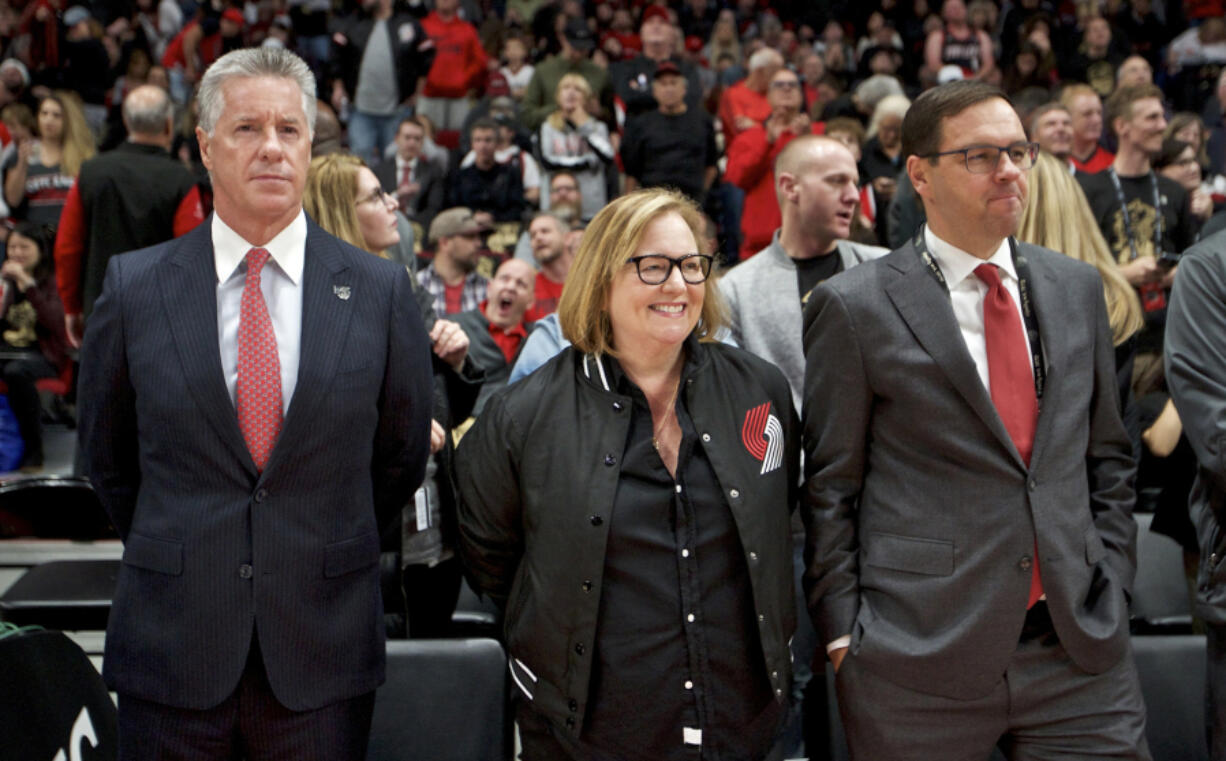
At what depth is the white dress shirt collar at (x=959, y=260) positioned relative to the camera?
7.49 ft

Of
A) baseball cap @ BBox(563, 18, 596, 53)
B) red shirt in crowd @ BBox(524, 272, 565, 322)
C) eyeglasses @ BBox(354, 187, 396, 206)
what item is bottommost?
red shirt in crowd @ BBox(524, 272, 565, 322)

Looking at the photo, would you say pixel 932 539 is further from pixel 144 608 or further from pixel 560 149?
pixel 560 149

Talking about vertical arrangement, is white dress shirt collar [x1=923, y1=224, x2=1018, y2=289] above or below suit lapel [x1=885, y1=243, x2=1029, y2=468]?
above

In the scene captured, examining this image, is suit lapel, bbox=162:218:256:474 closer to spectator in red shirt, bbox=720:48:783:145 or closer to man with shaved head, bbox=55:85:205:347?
man with shaved head, bbox=55:85:205:347

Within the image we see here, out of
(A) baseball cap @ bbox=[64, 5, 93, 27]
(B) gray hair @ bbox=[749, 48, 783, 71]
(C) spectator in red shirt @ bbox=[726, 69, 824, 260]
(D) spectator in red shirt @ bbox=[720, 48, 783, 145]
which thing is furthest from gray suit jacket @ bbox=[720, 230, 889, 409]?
(A) baseball cap @ bbox=[64, 5, 93, 27]

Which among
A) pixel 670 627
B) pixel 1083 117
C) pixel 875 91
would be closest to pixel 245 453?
pixel 670 627

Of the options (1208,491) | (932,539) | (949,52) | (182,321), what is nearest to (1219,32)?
(949,52)

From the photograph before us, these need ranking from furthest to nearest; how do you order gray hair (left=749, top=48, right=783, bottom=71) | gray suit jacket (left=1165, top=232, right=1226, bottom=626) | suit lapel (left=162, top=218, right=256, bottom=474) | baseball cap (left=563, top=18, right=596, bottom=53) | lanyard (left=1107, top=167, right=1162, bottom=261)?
baseball cap (left=563, top=18, right=596, bottom=53), gray hair (left=749, top=48, right=783, bottom=71), lanyard (left=1107, top=167, right=1162, bottom=261), gray suit jacket (left=1165, top=232, right=1226, bottom=626), suit lapel (left=162, top=218, right=256, bottom=474)

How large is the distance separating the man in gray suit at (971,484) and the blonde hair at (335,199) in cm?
119

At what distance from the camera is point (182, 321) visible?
2064 millimetres

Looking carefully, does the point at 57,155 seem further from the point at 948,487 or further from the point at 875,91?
the point at 948,487

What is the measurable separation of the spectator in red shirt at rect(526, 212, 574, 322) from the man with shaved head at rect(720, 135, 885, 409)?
8.85ft

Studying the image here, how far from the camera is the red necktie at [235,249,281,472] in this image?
6.74 ft

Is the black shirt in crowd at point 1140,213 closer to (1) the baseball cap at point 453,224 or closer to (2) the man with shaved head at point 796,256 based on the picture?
(2) the man with shaved head at point 796,256
